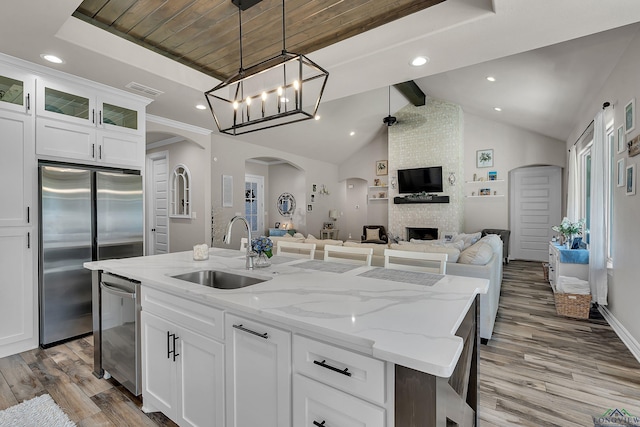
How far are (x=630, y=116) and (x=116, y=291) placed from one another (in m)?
4.51

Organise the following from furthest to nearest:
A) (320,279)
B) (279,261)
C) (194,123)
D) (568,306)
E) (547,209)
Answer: (547,209), (194,123), (568,306), (279,261), (320,279)

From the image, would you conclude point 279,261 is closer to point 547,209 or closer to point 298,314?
point 298,314

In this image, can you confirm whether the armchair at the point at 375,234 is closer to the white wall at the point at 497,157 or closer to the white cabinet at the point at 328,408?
the white wall at the point at 497,157

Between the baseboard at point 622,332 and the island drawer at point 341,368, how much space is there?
118 inches

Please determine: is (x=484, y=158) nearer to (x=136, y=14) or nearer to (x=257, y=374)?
(x=136, y=14)

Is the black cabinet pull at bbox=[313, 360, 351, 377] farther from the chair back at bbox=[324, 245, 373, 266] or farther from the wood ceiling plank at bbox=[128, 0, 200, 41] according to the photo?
the wood ceiling plank at bbox=[128, 0, 200, 41]

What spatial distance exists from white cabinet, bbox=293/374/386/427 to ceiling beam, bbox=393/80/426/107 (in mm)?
6363

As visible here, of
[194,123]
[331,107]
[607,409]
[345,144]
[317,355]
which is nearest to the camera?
[317,355]

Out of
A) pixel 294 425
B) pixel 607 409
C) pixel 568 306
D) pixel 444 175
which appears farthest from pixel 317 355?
pixel 444 175

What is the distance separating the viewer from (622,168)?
296 centimetres

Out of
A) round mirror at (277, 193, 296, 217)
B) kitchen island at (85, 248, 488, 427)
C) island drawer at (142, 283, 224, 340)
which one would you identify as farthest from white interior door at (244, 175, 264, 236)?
island drawer at (142, 283, 224, 340)

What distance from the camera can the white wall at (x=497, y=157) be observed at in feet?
23.2

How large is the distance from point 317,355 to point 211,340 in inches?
25.9

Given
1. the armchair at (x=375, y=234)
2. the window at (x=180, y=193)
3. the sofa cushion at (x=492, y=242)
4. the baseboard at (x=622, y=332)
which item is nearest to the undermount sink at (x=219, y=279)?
the sofa cushion at (x=492, y=242)
